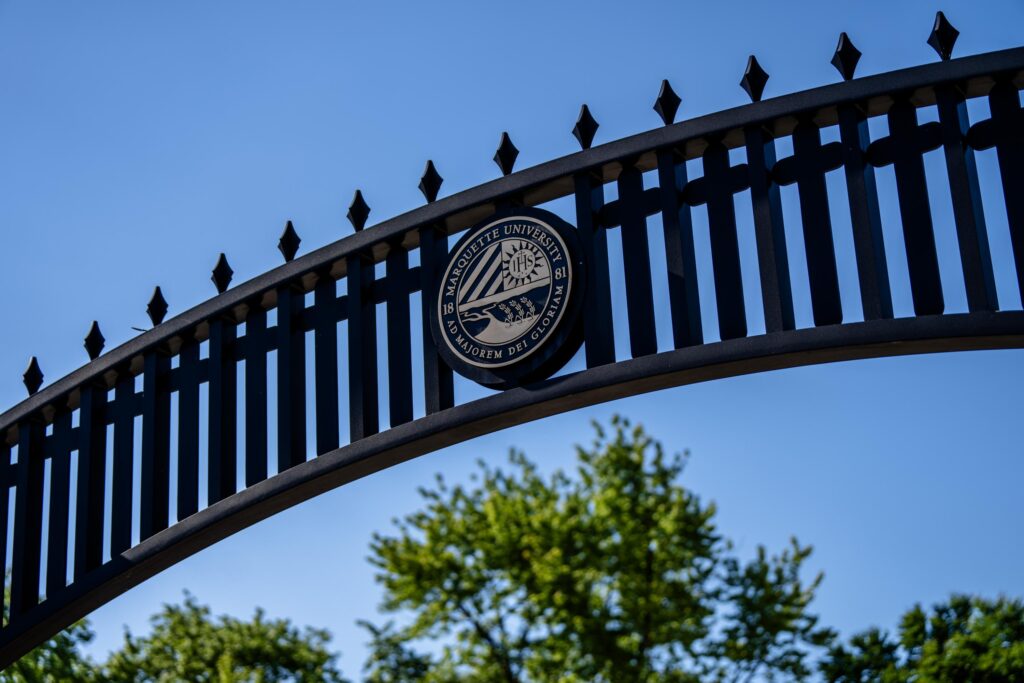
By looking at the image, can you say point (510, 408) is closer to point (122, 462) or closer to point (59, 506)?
point (122, 462)

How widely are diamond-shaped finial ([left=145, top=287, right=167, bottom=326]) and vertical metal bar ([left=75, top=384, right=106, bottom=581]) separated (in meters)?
0.50

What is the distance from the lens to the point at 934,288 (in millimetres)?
4992

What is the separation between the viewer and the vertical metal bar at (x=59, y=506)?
682 cm

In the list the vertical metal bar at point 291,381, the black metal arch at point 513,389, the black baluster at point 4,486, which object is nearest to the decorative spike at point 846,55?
the black metal arch at point 513,389

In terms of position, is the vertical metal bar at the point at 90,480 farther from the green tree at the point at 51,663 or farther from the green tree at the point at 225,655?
the green tree at the point at 225,655

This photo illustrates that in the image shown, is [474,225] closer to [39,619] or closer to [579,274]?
[579,274]

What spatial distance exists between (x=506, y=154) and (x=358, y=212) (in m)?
0.84

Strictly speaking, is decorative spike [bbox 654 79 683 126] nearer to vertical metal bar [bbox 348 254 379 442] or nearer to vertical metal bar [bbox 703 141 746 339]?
vertical metal bar [bbox 703 141 746 339]

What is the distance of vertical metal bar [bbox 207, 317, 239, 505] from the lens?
6.36 m

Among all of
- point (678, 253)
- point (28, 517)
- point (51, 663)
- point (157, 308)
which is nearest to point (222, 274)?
point (157, 308)

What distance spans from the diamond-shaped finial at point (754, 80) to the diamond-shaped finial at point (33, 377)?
418 cm

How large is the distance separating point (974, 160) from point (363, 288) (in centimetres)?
281

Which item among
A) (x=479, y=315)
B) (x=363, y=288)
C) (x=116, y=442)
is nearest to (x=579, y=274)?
(x=479, y=315)

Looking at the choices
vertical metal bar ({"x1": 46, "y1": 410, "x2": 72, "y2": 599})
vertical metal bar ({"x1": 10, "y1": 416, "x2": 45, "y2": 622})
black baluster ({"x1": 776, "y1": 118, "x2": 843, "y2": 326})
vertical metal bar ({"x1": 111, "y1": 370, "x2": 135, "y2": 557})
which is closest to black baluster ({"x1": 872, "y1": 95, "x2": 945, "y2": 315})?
black baluster ({"x1": 776, "y1": 118, "x2": 843, "y2": 326})
